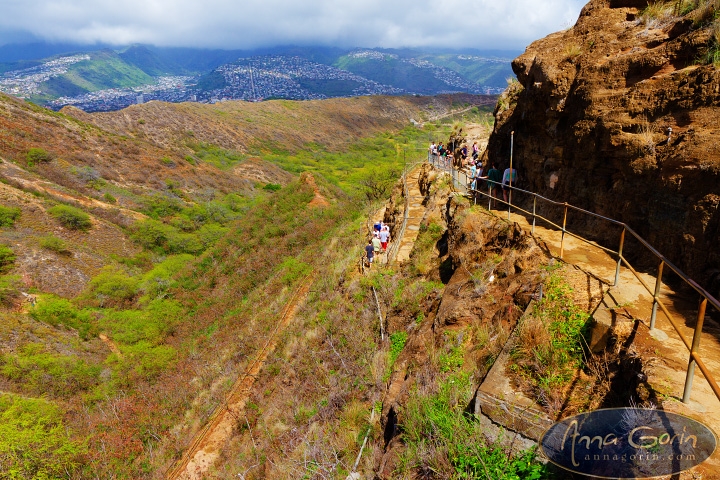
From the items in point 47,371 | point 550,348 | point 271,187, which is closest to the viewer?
point 550,348

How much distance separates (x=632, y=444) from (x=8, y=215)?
35369 millimetres

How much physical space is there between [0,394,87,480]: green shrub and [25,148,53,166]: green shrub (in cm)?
3307

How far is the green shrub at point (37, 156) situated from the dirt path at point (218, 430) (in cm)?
3762

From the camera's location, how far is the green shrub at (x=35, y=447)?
10625mm

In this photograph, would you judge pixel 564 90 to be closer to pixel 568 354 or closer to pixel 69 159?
pixel 568 354

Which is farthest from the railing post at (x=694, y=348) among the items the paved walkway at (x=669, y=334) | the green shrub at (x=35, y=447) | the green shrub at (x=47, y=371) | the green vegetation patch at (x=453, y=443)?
the green shrub at (x=47, y=371)

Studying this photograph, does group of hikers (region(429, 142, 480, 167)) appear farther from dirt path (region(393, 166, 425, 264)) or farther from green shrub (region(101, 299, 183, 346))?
green shrub (region(101, 299, 183, 346))

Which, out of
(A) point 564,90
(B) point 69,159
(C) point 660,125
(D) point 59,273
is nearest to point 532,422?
(C) point 660,125

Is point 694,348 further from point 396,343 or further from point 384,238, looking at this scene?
point 384,238

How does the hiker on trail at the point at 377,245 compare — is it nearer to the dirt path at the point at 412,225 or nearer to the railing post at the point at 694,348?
the dirt path at the point at 412,225

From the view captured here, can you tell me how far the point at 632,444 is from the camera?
2.60m

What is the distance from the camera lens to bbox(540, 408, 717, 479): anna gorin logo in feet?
7.97

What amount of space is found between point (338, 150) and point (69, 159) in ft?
200

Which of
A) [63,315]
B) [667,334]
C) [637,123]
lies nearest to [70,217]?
[63,315]
